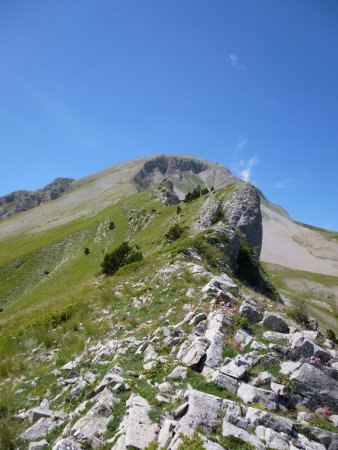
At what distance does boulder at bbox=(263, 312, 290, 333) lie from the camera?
1412 centimetres

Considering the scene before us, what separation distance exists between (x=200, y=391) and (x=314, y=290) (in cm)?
7987

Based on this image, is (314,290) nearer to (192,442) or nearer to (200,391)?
(200,391)

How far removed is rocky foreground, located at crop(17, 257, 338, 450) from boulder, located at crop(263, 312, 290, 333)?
0.04 metres

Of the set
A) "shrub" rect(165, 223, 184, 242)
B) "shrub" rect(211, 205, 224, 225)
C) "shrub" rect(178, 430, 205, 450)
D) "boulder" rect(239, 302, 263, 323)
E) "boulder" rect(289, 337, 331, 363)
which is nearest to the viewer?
"shrub" rect(178, 430, 205, 450)

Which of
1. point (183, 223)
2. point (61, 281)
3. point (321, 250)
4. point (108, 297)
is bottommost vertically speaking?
point (61, 281)

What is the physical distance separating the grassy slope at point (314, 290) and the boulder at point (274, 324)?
1753 inches

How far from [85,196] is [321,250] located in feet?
415

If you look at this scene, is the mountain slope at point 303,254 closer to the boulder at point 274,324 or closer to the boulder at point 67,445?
the boulder at point 274,324

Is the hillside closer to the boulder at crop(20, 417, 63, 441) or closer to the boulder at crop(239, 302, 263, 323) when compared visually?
the boulder at crop(239, 302, 263, 323)

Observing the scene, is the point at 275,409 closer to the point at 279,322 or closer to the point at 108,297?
the point at 279,322

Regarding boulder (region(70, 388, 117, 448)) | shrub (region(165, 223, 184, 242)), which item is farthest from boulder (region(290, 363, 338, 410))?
shrub (region(165, 223, 184, 242))

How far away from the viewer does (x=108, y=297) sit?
22531 millimetres

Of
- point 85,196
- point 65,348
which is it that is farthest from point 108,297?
point 85,196

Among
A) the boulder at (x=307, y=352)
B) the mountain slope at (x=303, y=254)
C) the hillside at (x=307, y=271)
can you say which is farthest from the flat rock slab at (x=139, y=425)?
the mountain slope at (x=303, y=254)
